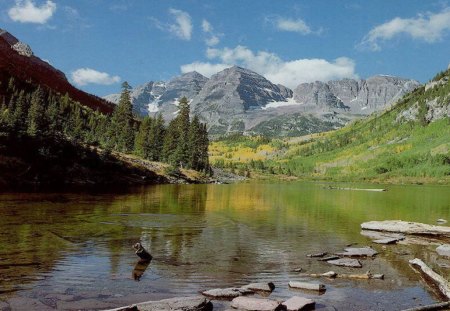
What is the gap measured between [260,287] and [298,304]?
3.25 meters

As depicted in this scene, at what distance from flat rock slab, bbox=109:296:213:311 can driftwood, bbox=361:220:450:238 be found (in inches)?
1052

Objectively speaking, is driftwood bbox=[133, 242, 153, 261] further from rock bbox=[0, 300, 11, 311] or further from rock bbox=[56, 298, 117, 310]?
rock bbox=[0, 300, 11, 311]

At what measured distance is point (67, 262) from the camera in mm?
26062

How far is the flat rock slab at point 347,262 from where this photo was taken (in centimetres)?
2698

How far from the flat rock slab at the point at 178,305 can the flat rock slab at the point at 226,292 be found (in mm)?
1371

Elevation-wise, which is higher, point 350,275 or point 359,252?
point 359,252

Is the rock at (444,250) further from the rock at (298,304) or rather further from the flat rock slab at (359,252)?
the rock at (298,304)

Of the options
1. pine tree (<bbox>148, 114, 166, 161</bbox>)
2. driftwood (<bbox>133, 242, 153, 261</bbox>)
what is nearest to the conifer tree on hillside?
pine tree (<bbox>148, 114, 166, 161</bbox>)

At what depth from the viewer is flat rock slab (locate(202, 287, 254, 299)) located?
19.9m

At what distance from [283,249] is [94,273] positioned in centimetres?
1465

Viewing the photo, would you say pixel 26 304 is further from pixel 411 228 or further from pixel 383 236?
pixel 411 228

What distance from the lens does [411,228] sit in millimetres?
39062

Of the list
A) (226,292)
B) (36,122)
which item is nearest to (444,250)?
(226,292)

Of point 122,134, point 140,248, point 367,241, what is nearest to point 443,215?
point 367,241
